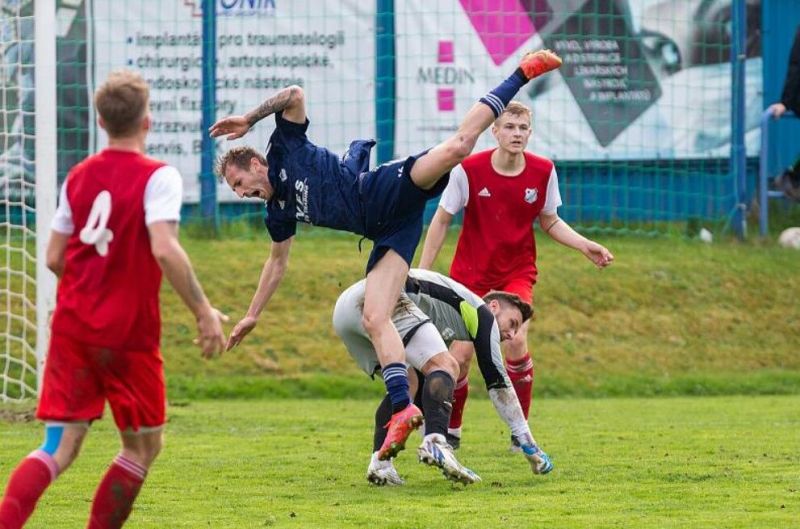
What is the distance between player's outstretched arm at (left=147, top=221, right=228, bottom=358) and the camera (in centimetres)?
545

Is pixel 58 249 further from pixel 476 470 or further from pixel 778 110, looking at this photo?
pixel 778 110

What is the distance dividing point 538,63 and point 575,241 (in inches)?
69.2

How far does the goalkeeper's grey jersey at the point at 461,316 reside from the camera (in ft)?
27.1

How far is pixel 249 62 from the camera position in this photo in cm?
1652

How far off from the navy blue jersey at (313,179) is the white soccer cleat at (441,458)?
1.24 metres

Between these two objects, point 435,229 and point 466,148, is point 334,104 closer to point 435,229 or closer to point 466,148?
point 435,229

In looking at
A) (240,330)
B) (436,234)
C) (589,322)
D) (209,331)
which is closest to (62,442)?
(209,331)

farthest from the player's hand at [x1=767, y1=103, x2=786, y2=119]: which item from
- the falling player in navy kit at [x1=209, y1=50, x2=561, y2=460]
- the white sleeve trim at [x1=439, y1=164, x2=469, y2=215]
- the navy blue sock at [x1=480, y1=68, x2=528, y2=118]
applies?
the navy blue sock at [x1=480, y1=68, x2=528, y2=118]

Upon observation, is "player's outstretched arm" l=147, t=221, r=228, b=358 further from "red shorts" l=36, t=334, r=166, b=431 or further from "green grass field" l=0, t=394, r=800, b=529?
"green grass field" l=0, t=394, r=800, b=529

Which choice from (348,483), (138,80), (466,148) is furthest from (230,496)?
(138,80)

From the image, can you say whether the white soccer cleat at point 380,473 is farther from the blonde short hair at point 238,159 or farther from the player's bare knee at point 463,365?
the blonde short hair at point 238,159

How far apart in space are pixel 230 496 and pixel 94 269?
2294 millimetres

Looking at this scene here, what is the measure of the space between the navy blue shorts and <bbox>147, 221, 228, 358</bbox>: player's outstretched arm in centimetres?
226

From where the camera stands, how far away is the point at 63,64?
16.1 m
